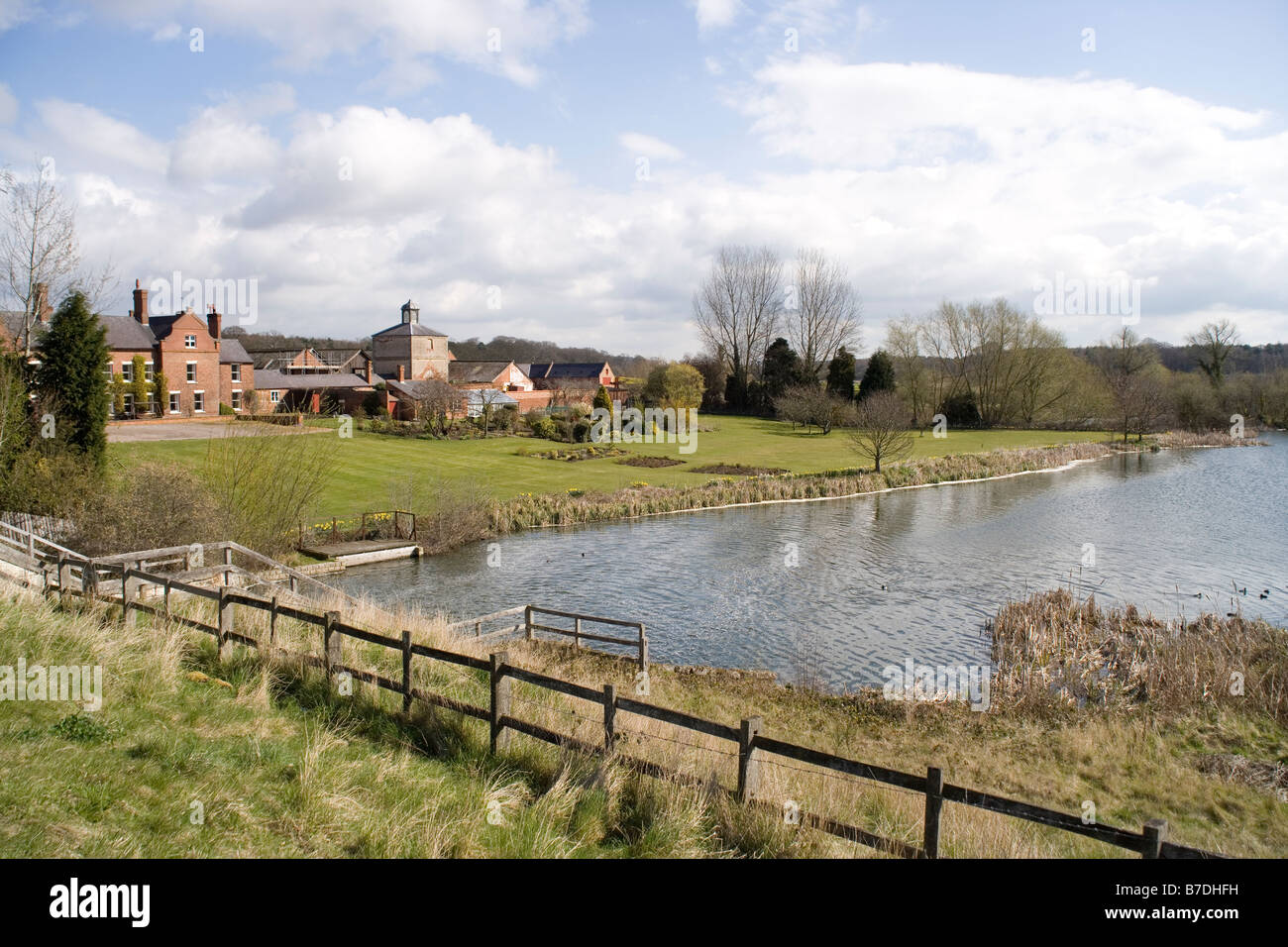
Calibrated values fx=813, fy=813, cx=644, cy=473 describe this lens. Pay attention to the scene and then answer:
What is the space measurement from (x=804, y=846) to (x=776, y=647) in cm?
1301

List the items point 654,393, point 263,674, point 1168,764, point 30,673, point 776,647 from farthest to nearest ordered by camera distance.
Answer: point 654,393 → point 776,647 → point 1168,764 → point 263,674 → point 30,673

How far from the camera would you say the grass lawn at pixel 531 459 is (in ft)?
125

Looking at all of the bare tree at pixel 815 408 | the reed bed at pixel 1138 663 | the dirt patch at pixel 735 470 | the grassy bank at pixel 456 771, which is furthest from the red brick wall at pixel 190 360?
the reed bed at pixel 1138 663

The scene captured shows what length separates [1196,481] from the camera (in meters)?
45.8

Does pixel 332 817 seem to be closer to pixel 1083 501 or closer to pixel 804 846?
pixel 804 846

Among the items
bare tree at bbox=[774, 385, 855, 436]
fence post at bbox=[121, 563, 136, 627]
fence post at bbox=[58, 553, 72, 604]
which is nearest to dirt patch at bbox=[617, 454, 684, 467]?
bare tree at bbox=[774, 385, 855, 436]

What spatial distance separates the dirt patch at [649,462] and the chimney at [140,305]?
124ft

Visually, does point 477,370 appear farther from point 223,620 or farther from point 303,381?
point 223,620

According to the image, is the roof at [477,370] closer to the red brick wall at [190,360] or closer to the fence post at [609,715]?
the red brick wall at [190,360]

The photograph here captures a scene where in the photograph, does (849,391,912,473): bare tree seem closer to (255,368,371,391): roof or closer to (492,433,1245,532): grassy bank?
(492,433,1245,532): grassy bank

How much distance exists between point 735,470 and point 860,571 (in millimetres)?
20970

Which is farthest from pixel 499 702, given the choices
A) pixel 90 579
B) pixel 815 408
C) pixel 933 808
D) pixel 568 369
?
pixel 568 369

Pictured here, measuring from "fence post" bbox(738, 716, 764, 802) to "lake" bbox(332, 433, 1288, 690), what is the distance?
10267 mm
